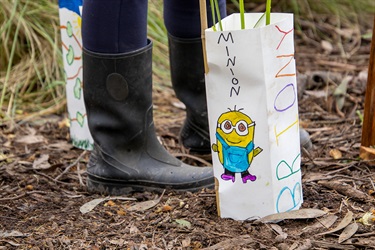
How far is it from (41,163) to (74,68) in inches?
15.3

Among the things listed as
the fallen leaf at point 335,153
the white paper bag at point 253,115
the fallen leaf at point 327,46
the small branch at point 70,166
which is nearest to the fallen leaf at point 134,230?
the white paper bag at point 253,115

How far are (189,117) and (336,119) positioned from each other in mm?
710

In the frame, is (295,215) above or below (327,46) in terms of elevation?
below

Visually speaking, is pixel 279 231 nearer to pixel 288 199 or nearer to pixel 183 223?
pixel 288 199

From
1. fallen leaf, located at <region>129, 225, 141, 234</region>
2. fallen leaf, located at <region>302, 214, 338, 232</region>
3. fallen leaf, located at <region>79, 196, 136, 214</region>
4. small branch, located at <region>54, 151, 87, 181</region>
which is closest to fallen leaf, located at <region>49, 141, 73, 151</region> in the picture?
small branch, located at <region>54, 151, 87, 181</region>

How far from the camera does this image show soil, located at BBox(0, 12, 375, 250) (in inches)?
68.9

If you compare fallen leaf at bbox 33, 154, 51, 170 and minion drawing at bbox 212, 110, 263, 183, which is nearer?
minion drawing at bbox 212, 110, 263, 183

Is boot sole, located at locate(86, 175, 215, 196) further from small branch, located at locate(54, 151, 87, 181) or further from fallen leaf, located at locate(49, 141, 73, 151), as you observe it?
fallen leaf, located at locate(49, 141, 73, 151)

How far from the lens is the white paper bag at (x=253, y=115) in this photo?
5.41 ft

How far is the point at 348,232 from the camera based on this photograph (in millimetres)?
1734

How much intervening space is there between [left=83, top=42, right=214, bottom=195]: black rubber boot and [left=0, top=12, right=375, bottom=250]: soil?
47 mm

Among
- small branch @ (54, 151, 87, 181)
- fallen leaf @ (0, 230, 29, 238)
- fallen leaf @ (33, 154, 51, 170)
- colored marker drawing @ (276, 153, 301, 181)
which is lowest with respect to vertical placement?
fallen leaf @ (0, 230, 29, 238)

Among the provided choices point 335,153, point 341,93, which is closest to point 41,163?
point 335,153

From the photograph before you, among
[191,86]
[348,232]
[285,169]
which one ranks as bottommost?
[348,232]
